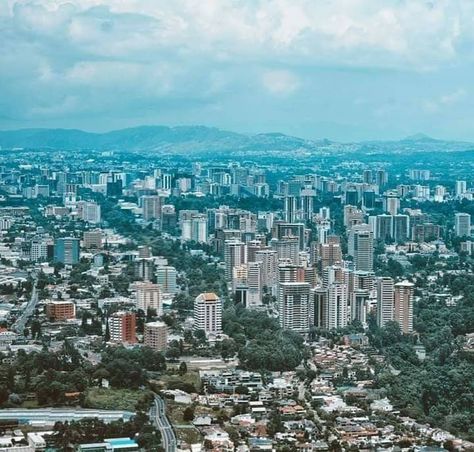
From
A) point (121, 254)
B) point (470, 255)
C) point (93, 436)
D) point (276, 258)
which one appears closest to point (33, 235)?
point (121, 254)

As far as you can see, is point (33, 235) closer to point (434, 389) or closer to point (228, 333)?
point (228, 333)

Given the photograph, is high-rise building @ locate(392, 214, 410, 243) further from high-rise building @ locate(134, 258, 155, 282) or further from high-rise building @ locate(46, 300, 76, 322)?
high-rise building @ locate(46, 300, 76, 322)

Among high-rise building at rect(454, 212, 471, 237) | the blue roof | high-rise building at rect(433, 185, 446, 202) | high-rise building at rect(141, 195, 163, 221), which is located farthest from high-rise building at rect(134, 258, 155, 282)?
high-rise building at rect(433, 185, 446, 202)

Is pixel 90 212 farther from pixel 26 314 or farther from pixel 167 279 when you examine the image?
pixel 26 314

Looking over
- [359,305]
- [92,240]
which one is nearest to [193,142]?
[92,240]

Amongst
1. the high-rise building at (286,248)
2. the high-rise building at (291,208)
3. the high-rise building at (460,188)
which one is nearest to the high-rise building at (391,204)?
the high-rise building at (291,208)
